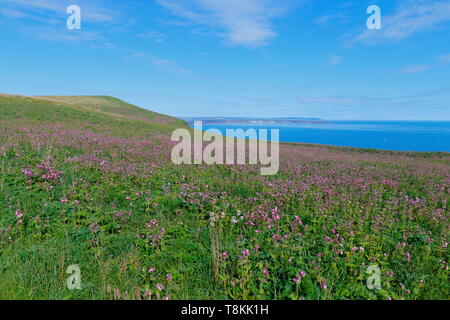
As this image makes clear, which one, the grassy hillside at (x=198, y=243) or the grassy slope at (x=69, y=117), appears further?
the grassy slope at (x=69, y=117)

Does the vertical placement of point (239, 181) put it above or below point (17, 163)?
below

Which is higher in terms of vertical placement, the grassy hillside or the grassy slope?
the grassy slope

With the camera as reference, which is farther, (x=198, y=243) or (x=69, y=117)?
(x=69, y=117)

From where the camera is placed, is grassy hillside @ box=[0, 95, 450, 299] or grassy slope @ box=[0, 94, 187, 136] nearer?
grassy hillside @ box=[0, 95, 450, 299]

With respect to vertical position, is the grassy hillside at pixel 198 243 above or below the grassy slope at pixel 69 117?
below

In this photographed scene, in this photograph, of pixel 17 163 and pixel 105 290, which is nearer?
pixel 105 290

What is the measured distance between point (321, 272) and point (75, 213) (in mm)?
5437

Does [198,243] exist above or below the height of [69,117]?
below

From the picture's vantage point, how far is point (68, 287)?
333 centimetres
